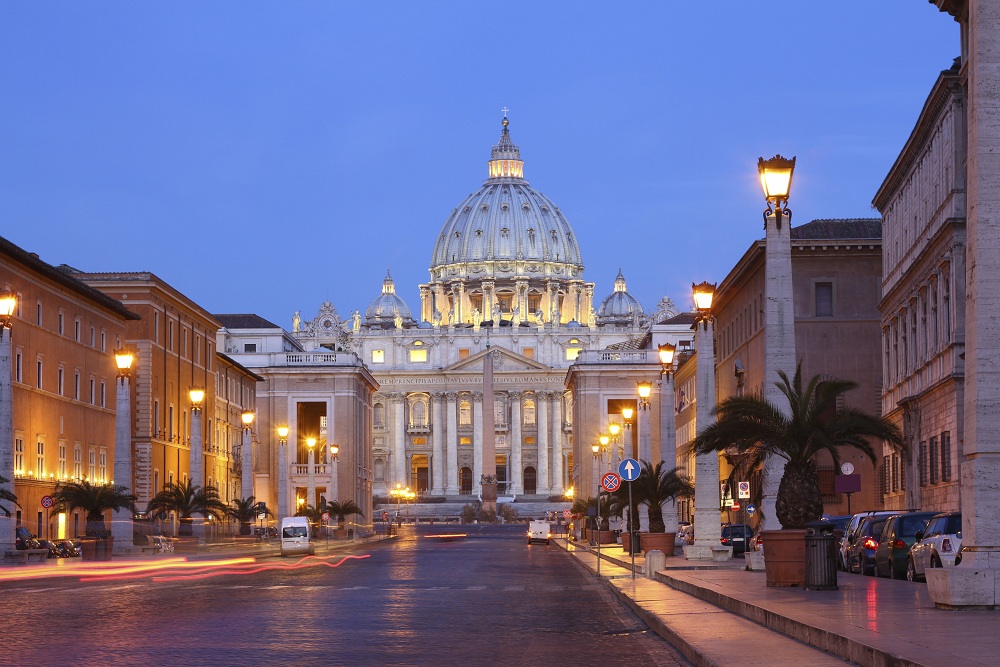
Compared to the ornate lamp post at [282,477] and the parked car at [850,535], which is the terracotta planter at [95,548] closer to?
the parked car at [850,535]

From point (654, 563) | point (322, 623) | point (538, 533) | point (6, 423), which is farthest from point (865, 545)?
point (538, 533)

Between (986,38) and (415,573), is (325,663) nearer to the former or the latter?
(986,38)

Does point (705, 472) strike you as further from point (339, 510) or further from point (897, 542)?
point (339, 510)

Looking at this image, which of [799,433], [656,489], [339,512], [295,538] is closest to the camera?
[799,433]

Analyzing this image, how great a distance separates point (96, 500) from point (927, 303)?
2600cm

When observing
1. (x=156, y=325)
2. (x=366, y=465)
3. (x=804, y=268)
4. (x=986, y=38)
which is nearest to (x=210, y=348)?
(x=156, y=325)

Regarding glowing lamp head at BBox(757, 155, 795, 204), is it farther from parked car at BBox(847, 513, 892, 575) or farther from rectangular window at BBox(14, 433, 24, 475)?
rectangular window at BBox(14, 433, 24, 475)

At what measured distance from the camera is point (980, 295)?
16.9m

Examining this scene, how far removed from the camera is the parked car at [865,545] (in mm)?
34094

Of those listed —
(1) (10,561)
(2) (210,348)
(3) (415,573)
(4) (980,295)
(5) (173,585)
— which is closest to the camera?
(4) (980,295)

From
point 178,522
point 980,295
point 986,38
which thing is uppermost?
point 986,38

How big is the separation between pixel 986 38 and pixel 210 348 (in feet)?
272

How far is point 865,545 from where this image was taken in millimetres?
34500

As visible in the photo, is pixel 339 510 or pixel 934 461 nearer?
pixel 934 461
